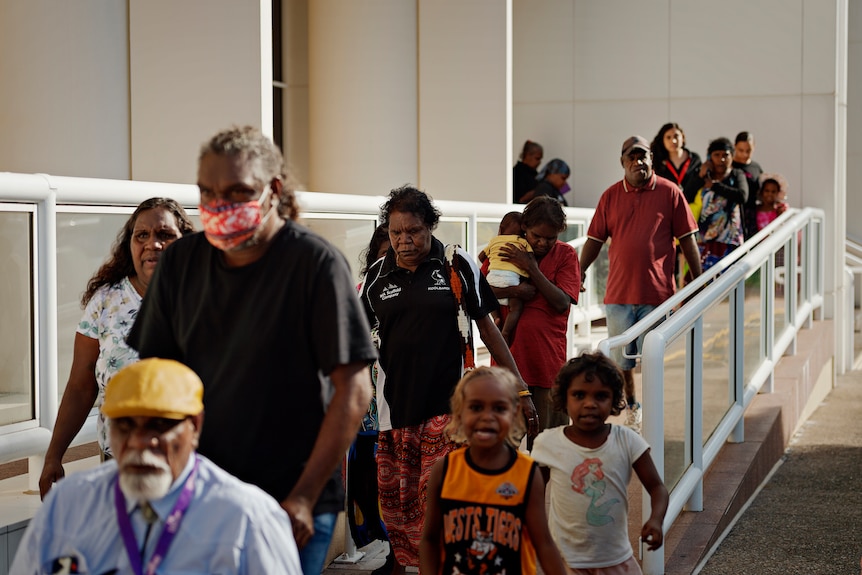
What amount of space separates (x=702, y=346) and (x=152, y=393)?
466 cm

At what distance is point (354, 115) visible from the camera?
39.3 ft

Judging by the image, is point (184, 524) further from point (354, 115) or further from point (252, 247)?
point (354, 115)

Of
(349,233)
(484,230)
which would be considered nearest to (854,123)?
(484,230)

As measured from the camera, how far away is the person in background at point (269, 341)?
120 inches

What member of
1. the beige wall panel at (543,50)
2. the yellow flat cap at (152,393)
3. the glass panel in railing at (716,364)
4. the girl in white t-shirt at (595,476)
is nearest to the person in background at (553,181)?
the beige wall panel at (543,50)

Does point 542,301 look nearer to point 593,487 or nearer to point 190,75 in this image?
point 593,487

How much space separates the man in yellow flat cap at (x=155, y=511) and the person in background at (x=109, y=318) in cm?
161

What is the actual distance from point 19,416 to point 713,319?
4034mm

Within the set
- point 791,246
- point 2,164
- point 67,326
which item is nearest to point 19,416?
point 67,326

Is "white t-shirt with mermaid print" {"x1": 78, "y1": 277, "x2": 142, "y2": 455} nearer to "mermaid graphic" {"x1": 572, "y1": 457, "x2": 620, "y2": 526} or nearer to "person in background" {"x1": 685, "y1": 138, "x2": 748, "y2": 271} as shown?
"mermaid graphic" {"x1": 572, "y1": 457, "x2": 620, "y2": 526}

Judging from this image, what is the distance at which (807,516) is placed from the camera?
838cm

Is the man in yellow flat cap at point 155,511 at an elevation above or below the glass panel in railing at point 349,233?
below

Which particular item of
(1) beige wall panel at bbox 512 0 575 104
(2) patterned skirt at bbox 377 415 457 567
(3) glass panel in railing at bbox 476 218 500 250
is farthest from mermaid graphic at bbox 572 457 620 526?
(1) beige wall panel at bbox 512 0 575 104

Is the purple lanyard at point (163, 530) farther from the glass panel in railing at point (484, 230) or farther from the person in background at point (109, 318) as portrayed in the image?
the glass panel in railing at point (484, 230)
